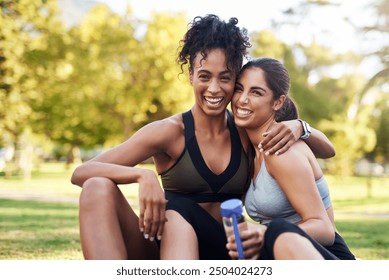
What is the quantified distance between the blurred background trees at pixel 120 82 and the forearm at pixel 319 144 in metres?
11.4

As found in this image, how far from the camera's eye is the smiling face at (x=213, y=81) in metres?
2.23

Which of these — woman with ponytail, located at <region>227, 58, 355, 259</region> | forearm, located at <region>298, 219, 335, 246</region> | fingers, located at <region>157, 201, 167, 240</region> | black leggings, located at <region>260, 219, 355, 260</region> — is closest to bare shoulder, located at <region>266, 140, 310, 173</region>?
woman with ponytail, located at <region>227, 58, 355, 259</region>

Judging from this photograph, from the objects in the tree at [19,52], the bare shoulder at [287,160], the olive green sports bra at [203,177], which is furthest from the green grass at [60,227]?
the tree at [19,52]

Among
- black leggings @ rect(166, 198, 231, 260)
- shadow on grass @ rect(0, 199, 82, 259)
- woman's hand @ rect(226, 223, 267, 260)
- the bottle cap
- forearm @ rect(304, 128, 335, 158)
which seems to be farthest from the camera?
shadow on grass @ rect(0, 199, 82, 259)

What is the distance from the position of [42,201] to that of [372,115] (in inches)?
514

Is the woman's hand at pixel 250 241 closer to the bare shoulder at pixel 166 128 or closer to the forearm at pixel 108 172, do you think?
the forearm at pixel 108 172

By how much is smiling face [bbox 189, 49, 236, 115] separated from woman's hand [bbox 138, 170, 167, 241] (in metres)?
0.43

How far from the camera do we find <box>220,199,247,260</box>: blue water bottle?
5.34 ft

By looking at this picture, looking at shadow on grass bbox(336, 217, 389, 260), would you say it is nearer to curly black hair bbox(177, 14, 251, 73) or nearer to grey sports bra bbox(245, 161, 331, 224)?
grey sports bra bbox(245, 161, 331, 224)

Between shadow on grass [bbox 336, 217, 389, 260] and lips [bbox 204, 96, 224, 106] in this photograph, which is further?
shadow on grass [bbox 336, 217, 389, 260]

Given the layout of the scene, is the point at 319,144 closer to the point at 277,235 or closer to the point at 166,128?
the point at 166,128

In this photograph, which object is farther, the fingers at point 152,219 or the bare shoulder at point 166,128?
the bare shoulder at point 166,128

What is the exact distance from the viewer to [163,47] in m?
19.8

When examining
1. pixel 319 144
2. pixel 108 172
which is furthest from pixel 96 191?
pixel 319 144
